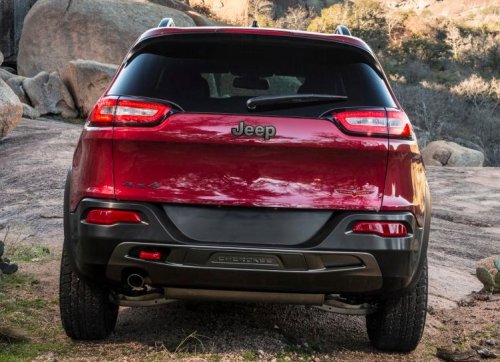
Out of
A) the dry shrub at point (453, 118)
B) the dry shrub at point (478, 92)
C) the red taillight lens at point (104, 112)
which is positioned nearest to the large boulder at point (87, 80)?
the red taillight lens at point (104, 112)

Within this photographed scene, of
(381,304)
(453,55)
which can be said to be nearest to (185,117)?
(381,304)

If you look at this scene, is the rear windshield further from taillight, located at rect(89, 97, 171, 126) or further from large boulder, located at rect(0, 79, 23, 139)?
large boulder, located at rect(0, 79, 23, 139)

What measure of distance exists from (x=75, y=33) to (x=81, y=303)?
21324 millimetres

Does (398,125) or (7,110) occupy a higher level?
(398,125)

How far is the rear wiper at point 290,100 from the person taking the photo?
121 inches

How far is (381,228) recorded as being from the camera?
3.05m

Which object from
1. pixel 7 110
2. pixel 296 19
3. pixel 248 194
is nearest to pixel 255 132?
pixel 248 194

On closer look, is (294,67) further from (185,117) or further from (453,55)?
(453,55)

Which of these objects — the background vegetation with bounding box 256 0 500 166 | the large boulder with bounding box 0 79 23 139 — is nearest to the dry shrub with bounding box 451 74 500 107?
the background vegetation with bounding box 256 0 500 166

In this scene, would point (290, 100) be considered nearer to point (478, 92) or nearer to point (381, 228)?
point (381, 228)

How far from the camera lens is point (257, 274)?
3082mm

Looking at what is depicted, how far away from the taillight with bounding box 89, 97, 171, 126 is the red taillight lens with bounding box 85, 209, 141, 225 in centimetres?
37

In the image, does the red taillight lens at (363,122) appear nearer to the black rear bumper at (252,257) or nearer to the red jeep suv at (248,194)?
the red jeep suv at (248,194)

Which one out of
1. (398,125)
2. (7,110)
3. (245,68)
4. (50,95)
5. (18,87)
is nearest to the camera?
(398,125)
